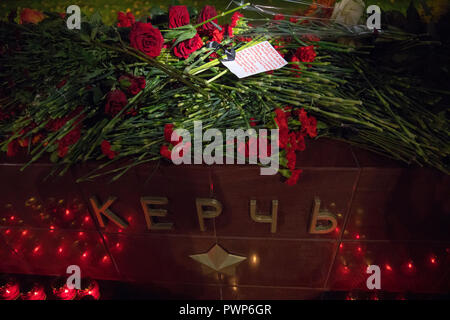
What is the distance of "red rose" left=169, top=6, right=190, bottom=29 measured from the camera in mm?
1357

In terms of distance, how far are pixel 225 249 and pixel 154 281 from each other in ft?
1.84

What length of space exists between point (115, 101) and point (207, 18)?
1.93 ft

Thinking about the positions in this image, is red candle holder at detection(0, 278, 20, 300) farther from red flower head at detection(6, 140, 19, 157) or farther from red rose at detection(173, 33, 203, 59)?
red rose at detection(173, 33, 203, 59)

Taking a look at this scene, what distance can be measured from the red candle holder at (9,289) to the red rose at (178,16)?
183 cm

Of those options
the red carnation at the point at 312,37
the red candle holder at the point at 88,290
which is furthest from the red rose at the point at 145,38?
the red candle holder at the point at 88,290

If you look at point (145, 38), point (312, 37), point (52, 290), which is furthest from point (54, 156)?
point (312, 37)

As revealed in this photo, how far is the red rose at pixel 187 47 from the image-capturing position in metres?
1.38

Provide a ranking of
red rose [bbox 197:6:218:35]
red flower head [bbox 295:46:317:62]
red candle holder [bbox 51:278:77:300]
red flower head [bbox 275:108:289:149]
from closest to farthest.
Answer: red flower head [bbox 275:108:289:149] < red flower head [bbox 295:46:317:62] < red rose [bbox 197:6:218:35] < red candle holder [bbox 51:278:77:300]

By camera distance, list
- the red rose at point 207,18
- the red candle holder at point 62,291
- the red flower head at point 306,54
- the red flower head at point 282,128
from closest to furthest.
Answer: the red flower head at point 282,128
the red flower head at point 306,54
the red rose at point 207,18
the red candle holder at point 62,291

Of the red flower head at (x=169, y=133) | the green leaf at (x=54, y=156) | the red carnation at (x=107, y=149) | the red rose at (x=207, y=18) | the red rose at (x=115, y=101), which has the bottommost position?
the green leaf at (x=54, y=156)

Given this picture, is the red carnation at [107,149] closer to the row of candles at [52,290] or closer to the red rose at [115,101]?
the red rose at [115,101]

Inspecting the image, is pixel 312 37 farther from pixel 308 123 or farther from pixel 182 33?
pixel 182 33

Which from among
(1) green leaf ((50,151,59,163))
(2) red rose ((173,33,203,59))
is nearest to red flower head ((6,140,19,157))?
(1) green leaf ((50,151,59,163))
